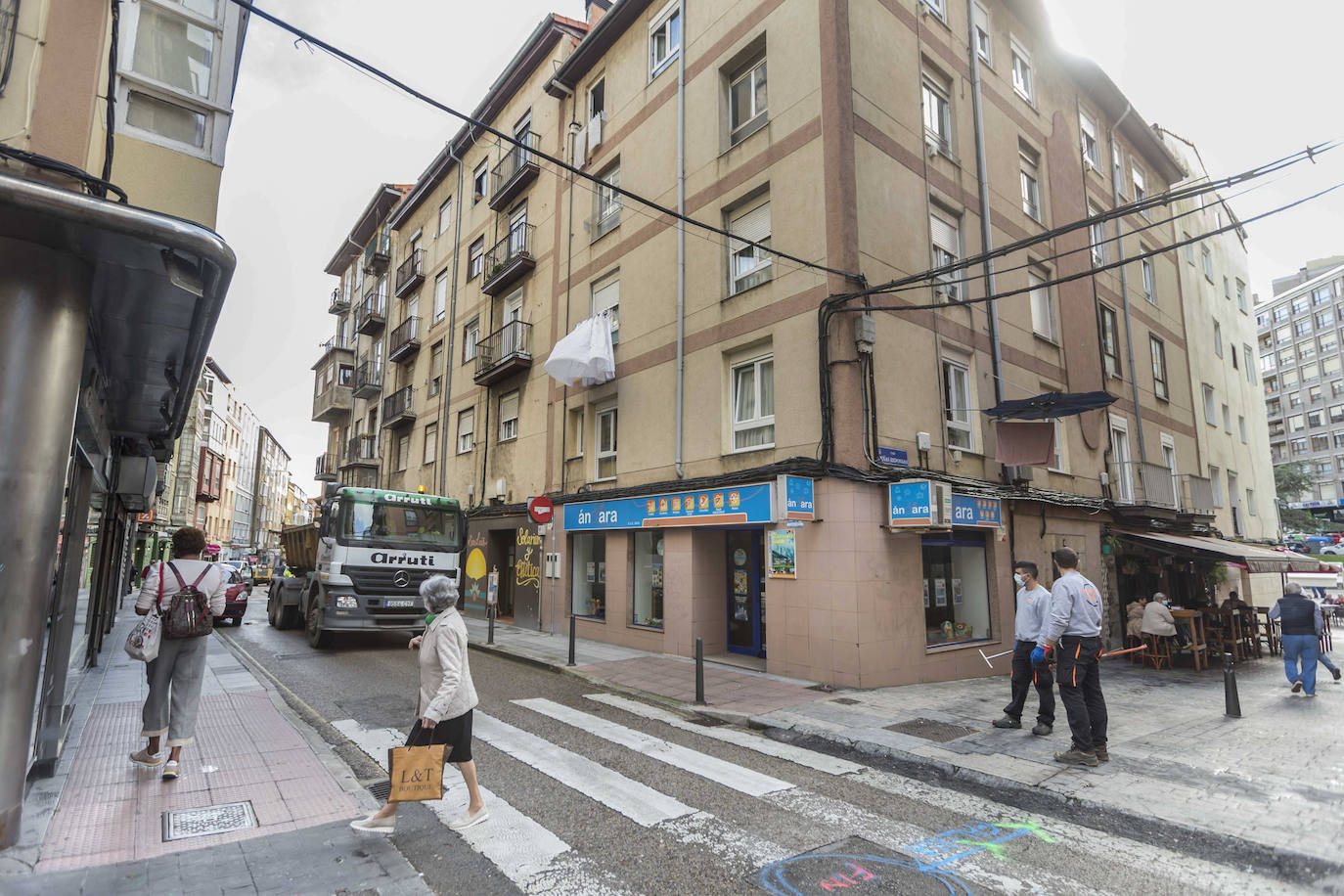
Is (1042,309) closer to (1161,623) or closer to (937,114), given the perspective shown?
(937,114)

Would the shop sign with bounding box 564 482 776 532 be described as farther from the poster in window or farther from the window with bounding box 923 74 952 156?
the window with bounding box 923 74 952 156

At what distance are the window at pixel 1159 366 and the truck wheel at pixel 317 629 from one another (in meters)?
21.4

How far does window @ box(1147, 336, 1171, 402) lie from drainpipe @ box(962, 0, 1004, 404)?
9.14 metres

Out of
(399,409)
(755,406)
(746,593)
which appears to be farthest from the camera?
(399,409)

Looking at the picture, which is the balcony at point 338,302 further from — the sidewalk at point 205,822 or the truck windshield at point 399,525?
the sidewalk at point 205,822

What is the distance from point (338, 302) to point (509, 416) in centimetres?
1989

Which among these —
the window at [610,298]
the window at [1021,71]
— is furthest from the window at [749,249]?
the window at [1021,71]

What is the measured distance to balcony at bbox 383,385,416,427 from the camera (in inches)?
955

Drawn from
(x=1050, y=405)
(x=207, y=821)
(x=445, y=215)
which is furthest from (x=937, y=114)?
(x=445, y=215)

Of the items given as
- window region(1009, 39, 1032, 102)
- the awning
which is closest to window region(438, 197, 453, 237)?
window region(1009, 39, 1032, 102)

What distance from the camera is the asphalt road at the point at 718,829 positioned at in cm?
379

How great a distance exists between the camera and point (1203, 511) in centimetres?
1858

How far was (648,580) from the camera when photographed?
1345 centimetres

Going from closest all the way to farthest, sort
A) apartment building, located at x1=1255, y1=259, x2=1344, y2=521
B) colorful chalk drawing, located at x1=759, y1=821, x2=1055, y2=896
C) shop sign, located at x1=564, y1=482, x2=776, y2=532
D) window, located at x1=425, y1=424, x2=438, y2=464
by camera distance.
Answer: colorful chalk drawing, located at x1=759, y1=821, x2=1055, y2=896 → shop sign, located at x1=564, y1=482, x2=776, y2=532 → window, located at x1=425, y1=424, x2=438, y2=464 → apartment building, located at x1=1255, y1=259, x2=1344, y2=521
